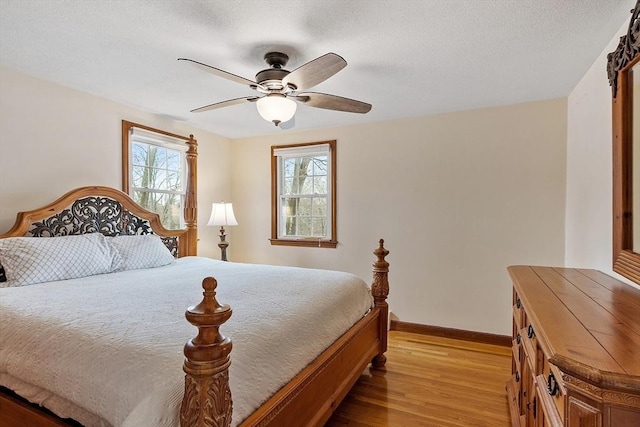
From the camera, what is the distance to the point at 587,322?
1056 millimetres

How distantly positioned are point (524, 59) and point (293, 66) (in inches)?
62.9

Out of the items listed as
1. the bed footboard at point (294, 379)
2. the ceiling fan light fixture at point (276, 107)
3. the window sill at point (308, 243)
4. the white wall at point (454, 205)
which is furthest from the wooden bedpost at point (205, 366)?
the window sill at point (308, 243)

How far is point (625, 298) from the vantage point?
4.51 ft

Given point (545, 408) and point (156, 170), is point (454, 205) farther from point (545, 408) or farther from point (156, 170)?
point (156, 170)

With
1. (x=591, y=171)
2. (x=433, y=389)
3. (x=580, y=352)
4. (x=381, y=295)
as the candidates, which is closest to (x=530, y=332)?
(x=580, y=352)

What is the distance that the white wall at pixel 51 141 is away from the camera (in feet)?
8.16

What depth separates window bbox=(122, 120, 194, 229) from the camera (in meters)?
3.34

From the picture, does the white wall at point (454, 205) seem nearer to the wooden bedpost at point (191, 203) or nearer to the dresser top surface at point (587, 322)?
the wooden bedpost at point (191, 203)

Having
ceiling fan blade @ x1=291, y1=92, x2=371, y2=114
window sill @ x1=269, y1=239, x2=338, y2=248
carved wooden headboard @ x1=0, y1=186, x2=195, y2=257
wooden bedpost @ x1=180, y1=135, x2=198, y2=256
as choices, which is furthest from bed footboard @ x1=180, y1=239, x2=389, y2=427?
carved wooden headboard @ x1=0, y1=186, x2=195, y2=257

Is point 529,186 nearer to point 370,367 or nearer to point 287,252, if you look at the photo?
point 370,367

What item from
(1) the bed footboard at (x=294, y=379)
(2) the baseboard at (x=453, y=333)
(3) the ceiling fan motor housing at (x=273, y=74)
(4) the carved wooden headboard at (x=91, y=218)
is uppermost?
(3) the ceiling fan motor housing at (x=273, y=74)

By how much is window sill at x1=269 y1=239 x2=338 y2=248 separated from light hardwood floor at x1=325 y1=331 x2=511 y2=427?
133cm

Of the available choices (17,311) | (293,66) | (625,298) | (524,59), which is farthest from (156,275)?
(524,59)

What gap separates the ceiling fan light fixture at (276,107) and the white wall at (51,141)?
190cm
